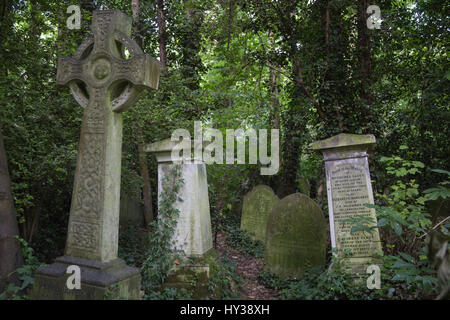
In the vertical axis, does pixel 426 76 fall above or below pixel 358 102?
above

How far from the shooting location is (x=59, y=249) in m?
5.18

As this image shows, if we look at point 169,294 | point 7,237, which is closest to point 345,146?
point 169,294

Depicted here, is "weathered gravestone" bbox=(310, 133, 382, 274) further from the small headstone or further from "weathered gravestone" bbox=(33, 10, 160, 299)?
the small headstone

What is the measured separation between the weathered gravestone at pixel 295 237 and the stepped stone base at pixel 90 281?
2896mm

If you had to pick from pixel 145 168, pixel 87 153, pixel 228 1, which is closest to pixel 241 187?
pixel 145 168

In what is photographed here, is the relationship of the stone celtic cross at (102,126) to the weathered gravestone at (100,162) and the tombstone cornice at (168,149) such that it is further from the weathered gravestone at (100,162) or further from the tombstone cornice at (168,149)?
the tombstone cornice at (168,149)

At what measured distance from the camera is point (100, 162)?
304cm

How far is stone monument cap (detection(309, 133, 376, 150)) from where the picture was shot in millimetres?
4289

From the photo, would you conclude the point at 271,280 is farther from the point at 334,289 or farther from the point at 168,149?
the point at 168,149

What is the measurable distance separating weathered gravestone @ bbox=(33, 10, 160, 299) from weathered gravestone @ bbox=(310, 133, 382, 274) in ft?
9.63

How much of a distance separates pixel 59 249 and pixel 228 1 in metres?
6.47

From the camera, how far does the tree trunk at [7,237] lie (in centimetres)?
352

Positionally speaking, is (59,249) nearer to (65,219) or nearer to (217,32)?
(65,219)

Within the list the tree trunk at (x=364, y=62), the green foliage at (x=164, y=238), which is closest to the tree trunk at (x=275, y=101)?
the tree trunk at (x=364, y=62)
